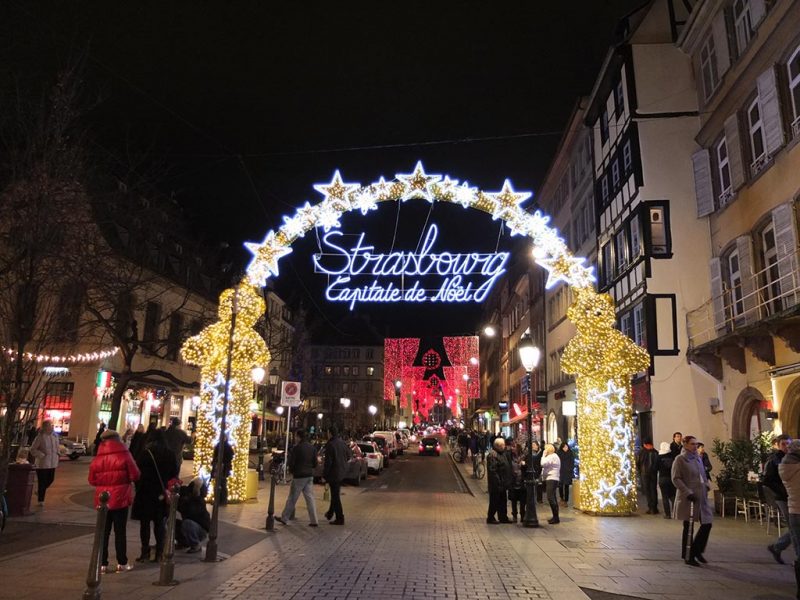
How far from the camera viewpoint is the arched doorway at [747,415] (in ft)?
53.2

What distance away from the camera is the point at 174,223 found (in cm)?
2223

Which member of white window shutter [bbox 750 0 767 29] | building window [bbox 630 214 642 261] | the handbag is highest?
white window shutter [bbox 750 0 767 29]

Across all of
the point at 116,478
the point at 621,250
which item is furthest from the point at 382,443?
the point at 116,478

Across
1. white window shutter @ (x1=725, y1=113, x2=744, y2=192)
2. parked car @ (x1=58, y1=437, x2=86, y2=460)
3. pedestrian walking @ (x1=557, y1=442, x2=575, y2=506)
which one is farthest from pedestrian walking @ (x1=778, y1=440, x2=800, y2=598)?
parked car @ (x1=58, y1=437, x2=86, y2=460)

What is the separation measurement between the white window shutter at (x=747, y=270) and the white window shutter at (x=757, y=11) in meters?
5.32

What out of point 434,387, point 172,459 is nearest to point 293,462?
point 172,459

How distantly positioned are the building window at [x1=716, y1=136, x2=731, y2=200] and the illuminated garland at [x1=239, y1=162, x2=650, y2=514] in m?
6.61

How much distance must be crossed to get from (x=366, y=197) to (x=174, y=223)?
33.5 feet

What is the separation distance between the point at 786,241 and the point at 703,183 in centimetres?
571

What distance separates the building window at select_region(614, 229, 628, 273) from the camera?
2262cm

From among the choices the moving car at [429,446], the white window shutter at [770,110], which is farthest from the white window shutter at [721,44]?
the moving car at [429,446]

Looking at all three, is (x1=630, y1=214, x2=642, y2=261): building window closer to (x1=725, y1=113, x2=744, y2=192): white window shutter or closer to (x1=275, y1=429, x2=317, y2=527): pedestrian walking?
(x1=725, y1=113, x2=744, y2=192): white window shutter

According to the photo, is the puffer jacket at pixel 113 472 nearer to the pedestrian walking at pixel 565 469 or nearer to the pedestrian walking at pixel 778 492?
the pedestrian walking at pixel 778 492

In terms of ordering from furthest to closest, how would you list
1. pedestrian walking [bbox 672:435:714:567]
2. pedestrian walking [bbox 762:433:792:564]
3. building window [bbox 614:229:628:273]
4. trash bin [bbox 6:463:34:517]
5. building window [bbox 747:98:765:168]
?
building window [bbox 614:229:628:273] → building window [bbox 747:98:765:168] → trash bin [bbox 6:463:34:517] → pedestrian walking [bbox 762:433:792:564] → pedestrian walking [bbox 672:435:714:567]
